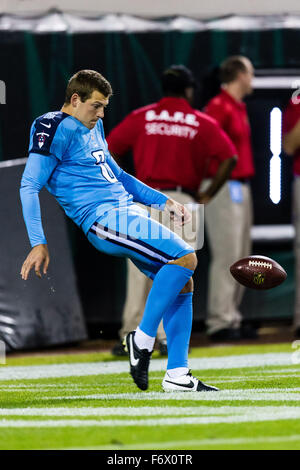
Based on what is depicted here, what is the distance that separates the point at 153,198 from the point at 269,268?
34.9 inches

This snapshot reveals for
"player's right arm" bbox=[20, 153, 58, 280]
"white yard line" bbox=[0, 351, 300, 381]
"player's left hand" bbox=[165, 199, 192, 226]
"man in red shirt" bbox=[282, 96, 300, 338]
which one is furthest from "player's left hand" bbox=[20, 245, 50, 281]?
"man in red shirt" bbox=[282, 96, 300, 338]

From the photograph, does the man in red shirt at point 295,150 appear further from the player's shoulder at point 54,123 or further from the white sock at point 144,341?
the white sock at point 144,341

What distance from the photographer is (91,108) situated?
539 centimetres

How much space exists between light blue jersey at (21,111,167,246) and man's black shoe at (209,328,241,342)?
3.50 meters

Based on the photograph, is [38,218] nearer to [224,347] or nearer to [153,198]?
[153,198]

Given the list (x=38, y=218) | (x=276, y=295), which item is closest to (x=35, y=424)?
(x=38, y=218)

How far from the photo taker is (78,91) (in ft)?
17.7

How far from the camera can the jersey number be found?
5.41 m

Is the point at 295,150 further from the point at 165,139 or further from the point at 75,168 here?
the point at 75,168

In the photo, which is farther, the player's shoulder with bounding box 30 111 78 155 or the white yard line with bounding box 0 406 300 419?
the player's shoulder with bounding box 30 111 78 155

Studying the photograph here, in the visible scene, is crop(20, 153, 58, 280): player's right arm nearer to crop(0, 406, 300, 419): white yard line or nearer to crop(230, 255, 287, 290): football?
crop(0, 406, 300, 419): white yard line

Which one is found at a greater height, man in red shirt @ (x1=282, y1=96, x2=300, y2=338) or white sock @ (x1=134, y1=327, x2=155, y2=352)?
man in red shirt @ (x1=282, y1=96, x2=300, y2=338)

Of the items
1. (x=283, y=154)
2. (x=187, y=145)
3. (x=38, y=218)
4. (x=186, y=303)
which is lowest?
(x=186, y=303)

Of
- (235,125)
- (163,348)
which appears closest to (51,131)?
(163,348)
